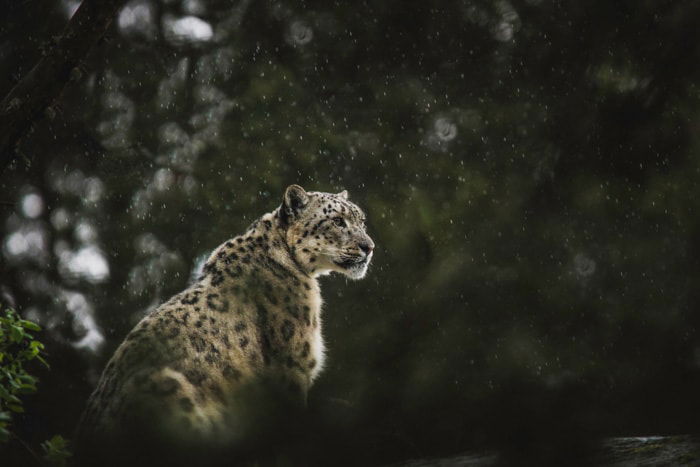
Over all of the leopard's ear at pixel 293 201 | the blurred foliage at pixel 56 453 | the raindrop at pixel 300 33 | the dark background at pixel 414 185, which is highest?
the raindrop at pixel 300 33

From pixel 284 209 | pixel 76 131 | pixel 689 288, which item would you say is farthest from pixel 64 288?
pixel 689 288

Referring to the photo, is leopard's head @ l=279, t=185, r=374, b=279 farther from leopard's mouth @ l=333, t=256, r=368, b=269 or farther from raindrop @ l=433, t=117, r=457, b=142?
raindrop @ l=433, t=117, r=457, b=142

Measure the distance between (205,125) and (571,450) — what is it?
10082 millimetres

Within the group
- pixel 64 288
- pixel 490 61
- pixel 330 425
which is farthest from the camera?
pixel 490 61

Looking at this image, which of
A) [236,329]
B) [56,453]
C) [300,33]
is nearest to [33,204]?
[300,33]

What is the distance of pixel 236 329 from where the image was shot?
22.0 ft

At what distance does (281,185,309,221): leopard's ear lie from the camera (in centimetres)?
785

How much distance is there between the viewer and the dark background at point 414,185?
12445 mm

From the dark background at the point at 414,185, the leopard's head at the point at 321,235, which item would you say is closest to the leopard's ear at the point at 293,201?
the leopard's head at the point at 321,235

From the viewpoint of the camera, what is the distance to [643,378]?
13.2m

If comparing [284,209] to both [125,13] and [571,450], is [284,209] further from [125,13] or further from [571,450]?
[125,13]

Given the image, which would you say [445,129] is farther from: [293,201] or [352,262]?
[293,201]

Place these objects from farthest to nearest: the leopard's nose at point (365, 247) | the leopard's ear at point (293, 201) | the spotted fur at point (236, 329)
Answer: the leopard's nose at point (365, 247), the leopard's ear at point (293, 201), the spotted fur at point (236, 329)

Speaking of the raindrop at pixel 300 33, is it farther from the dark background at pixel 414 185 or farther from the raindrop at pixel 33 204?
the raindrop at pixel 33 204
